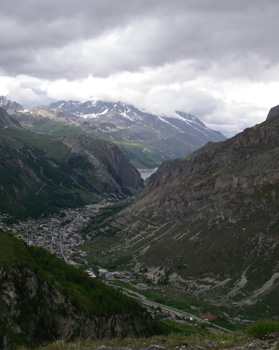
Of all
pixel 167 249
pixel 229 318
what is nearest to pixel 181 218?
pixel 167 249

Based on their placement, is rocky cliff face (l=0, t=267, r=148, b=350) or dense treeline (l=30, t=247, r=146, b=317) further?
dense treeline (l=30, t=247, r=146, b=317)

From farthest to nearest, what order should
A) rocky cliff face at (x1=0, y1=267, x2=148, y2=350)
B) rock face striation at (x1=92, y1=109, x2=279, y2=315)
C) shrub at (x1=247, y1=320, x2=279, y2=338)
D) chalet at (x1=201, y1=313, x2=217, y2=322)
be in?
1. rock face striation at (x1=92, y1=109, x2=279, y2=315)
2. chalet at (x1=201, y1=313, x2=217, y2=322)
3. rocky cliff face at (x1=0, y1=267, x2=148, y2=350)
4. shrub at (x1=247, y1=320, x2=279, y2=338)

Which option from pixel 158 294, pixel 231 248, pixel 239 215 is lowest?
pixel 158 294

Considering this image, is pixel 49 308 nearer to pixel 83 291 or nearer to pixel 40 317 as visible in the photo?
pixel 40 317

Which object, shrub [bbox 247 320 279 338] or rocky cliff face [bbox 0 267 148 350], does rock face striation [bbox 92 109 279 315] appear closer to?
rocky cliff face [bbox 0 267 148 350]

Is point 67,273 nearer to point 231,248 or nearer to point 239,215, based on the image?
point 231,248

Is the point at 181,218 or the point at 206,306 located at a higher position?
the point at 181,218

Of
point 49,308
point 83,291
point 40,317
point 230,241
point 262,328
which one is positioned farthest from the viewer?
point 230,241

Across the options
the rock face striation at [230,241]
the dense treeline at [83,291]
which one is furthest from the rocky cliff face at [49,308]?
the rock face striation at [230,241]

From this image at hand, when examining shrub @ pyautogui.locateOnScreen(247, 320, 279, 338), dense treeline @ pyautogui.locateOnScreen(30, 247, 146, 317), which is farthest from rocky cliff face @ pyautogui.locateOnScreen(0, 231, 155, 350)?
shrub @ pyautogui.locateOnScreen(247, 320, 279, 338)

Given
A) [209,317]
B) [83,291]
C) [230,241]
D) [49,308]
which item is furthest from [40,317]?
[230,241]

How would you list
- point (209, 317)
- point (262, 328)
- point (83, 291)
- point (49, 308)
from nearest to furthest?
point (262, 328), point (49, 308), point (83, 291), point (209, 317)
